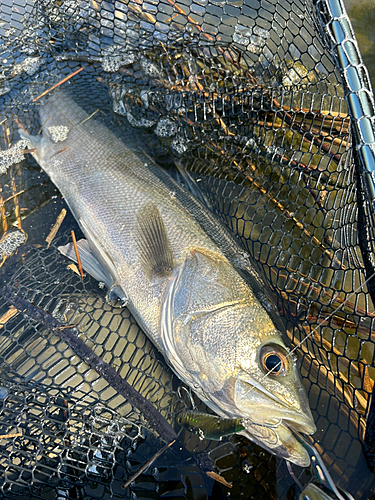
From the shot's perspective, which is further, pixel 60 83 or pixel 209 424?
pixel 60 83

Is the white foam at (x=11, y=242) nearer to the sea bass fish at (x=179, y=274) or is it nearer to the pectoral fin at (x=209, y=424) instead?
the sea bass fish at (x=179, y=274)

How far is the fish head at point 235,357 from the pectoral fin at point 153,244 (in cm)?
19

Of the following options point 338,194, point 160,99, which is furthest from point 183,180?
point 338,194

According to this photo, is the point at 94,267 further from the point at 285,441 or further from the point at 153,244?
the point at 285,441

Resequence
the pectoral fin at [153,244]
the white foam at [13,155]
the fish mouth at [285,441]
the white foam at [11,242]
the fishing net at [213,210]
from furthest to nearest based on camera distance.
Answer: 1. the white foam at [13,155]
2. the white foam at [11,242]
3. the pectoral fin at [153,244]
4. the fishing net at [213,210]
5. the fish mouth at [285,441]

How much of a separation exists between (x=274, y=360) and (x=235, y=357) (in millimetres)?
250

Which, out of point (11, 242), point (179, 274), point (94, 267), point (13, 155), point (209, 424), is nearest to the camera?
point (209, 424)

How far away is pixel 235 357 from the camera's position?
219cm

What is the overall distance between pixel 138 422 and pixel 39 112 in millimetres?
3208

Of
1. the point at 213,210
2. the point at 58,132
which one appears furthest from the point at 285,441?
the point at 58,132

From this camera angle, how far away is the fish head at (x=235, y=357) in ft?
6.82

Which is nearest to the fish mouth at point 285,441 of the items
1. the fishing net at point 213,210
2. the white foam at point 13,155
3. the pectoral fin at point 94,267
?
the fishing net at point 213,210

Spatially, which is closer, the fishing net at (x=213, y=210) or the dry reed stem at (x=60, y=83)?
the fishing net at (x=213, y=210)

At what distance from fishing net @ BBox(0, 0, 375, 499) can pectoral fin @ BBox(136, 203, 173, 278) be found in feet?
1.92
